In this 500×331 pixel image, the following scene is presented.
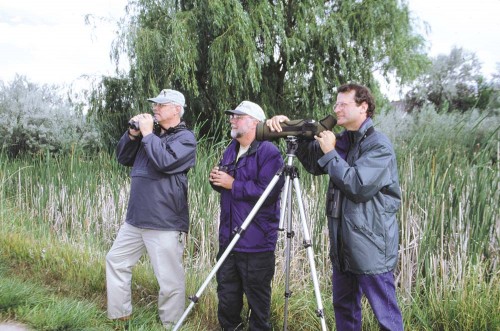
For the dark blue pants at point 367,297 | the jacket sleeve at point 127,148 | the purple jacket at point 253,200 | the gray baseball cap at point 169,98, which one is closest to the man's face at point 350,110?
the purple jacket at point 253,200

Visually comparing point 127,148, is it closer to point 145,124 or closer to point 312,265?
point 145,124

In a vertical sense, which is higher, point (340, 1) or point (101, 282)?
point (340, 1)

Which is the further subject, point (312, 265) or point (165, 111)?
point (165, 111)

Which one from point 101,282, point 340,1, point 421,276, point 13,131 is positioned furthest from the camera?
point 340,1

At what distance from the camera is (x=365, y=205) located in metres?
2.58

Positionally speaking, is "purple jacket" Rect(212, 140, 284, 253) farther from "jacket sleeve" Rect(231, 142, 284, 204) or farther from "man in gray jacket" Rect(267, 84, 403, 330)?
"man in gray jacket" Rect(267, 84, 403, 330)

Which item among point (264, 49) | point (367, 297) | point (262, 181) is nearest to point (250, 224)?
point (262, 181)

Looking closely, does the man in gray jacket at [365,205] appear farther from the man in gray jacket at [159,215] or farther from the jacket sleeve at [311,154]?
the man in gray jacket at [159,215]

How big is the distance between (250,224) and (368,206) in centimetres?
89

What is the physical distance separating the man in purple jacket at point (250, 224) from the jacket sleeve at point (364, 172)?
0.65 metres

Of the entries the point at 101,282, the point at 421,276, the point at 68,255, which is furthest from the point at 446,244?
the point at 68,255

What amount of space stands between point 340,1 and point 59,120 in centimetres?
744

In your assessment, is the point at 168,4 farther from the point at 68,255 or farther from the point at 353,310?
the point at 353,310

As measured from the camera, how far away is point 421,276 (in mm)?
3531
